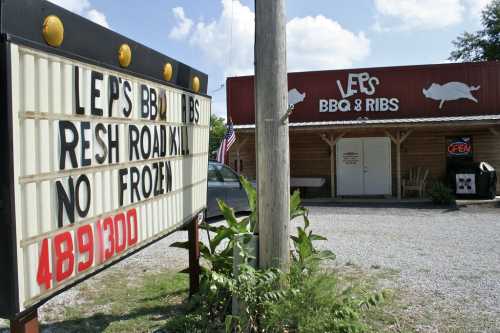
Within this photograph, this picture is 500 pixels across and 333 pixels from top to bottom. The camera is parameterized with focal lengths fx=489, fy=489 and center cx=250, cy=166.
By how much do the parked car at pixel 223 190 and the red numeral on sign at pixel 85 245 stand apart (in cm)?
737

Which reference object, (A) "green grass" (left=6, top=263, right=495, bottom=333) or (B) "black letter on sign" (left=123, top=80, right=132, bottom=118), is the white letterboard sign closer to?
(B) "black letter on sign" (left=123, top=80, right=132, bottom=118)

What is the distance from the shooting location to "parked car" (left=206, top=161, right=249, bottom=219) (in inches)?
418

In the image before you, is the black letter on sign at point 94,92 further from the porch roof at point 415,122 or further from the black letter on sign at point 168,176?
the porch roof at point 415,122

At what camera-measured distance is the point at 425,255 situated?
25.1ft

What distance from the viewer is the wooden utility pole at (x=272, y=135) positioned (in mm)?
4207

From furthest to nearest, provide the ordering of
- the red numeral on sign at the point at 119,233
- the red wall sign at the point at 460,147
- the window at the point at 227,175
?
the red wall sign at the point at 460,147 < the window at the point at 227,175 < the red numeral on sign at the point at 119,233

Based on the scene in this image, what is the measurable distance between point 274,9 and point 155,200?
191 cm

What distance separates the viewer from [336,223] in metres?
11.3

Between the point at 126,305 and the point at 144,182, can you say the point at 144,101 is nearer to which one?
the point at 144,182

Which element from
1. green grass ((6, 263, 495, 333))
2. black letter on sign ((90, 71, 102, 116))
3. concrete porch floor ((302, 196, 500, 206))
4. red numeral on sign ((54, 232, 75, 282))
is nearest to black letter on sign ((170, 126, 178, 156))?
black letter on sign ((90, 71, 102, 116))

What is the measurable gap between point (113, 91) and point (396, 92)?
15667 mm

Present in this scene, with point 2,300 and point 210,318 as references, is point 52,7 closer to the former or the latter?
point 2,300

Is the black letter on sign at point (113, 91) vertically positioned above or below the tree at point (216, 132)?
below

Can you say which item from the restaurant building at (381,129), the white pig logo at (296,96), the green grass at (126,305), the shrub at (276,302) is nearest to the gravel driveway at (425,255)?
the green grass at (126,305)
